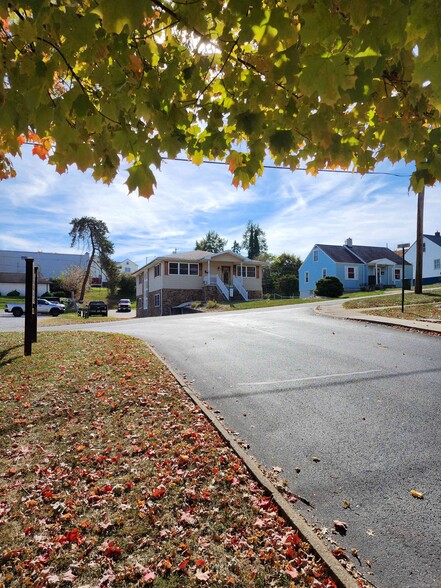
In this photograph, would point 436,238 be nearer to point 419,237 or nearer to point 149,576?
point 419,237

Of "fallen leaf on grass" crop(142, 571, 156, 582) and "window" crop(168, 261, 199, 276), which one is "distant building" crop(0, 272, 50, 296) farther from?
"fallen leaf on grass" crop(142, 571, 156, 582)

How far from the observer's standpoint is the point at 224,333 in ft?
44.9

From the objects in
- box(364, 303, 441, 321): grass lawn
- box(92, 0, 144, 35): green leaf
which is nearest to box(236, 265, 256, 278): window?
box(364, 303, 441, 321): grass lawn

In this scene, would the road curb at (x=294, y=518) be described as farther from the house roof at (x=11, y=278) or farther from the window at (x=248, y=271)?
the house roof at (x=11, y=278)

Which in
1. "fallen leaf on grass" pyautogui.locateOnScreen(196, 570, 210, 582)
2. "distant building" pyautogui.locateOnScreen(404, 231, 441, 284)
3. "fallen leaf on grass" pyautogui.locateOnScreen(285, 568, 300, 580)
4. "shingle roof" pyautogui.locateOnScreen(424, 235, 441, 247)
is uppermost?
"shingle roof" pyautogui.locateOnScreen(424, 235, 441, 247)

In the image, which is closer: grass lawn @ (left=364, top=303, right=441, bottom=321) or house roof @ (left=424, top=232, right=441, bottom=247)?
grass lawn @ (left=364, top=303, right=441, bottom=321)

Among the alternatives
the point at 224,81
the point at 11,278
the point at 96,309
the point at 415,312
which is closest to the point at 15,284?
the point at 11,278

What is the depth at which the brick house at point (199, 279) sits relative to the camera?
36906 millimetres

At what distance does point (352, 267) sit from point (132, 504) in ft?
157

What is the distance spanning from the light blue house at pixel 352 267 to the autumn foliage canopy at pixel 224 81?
146 feet

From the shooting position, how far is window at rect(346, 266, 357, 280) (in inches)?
1844

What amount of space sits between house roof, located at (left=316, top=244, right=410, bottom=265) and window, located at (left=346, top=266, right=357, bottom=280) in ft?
3.16

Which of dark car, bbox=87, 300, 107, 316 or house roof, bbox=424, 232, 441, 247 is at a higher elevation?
house roof, bbox=424, 232, 441, 247

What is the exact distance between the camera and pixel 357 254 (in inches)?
1949
